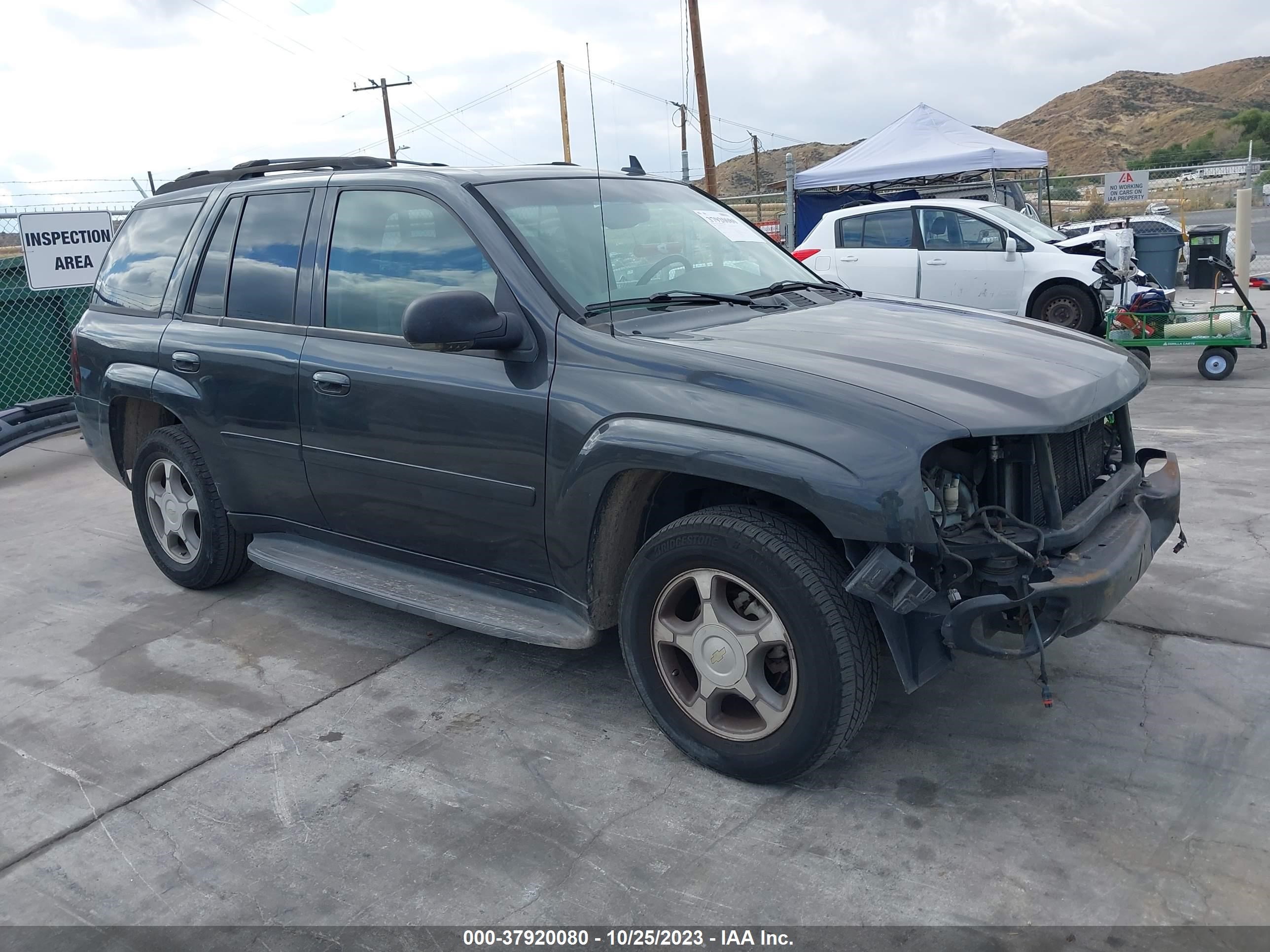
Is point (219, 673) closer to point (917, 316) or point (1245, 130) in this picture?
point (917, 316)

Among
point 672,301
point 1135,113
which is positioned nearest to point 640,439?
point 672,301

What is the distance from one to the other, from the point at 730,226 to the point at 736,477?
6.26ft

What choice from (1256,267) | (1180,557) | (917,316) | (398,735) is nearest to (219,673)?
(398,735)

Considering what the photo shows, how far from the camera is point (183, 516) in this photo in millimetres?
4988

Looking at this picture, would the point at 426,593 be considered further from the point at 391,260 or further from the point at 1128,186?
the point at 1128,186

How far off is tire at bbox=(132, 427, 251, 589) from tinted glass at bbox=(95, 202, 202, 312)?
682 mm

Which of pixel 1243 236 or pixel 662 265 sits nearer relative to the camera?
pixel 662 265

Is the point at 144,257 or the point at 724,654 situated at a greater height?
the point at 144,257

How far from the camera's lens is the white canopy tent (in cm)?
1597

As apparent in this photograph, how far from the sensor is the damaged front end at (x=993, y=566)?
280 cm

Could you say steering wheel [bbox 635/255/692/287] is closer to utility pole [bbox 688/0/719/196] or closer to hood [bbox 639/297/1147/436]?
hood [bbox 639/297/1147/436]

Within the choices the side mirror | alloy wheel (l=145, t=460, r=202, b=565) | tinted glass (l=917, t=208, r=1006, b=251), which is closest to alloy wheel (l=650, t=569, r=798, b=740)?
the side mirror

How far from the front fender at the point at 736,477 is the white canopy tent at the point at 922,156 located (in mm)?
14350

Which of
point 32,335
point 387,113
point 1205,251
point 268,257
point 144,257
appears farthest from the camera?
point 387,113
